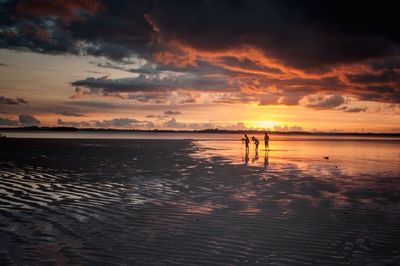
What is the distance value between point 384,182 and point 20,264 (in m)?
20.5

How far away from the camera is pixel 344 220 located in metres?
12.8

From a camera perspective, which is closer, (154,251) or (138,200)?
(154,251)

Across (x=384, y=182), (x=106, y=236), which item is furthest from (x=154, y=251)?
(x=384, y=182)

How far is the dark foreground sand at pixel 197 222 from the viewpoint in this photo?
895 cm

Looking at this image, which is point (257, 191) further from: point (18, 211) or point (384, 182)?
point (18, 211)

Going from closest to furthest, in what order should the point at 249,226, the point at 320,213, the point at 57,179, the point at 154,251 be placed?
the point at 154,251
the point at 249,226
the point at 320,213
the point at 57,179

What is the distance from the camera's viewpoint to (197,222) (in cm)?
1216

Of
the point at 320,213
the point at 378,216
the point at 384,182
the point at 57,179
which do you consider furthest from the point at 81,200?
the point at 384,182

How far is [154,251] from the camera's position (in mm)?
9234

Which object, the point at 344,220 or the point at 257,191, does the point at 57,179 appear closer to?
the point at 257,191

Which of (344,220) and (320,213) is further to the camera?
(320,213)

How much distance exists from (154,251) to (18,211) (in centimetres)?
680

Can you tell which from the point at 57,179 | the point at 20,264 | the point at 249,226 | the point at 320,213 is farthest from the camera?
the point at 57,179

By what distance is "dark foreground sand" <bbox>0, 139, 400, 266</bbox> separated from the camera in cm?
895
